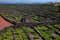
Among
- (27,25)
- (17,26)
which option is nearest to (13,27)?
(17,26)

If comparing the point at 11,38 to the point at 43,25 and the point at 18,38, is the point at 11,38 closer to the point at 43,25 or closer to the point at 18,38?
the point at 18,38

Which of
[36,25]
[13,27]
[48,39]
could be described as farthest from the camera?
[36,25]

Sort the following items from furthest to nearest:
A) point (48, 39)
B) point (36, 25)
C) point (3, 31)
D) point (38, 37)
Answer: point (36, 25) < point (3, 31) < point (38, 37) < point (48, 39)

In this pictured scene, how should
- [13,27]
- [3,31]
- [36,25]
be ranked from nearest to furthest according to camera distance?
[3,31] < [13,27] < [36,25]

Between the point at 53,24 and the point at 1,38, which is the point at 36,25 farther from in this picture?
the point at 1,38

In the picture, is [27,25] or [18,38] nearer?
[18,38]

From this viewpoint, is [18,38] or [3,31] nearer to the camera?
[18,38]

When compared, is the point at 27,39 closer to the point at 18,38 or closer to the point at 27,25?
the point at 18,38

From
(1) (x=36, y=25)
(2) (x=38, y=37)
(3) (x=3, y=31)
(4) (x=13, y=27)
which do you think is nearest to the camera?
(2) (x=38, y=37)

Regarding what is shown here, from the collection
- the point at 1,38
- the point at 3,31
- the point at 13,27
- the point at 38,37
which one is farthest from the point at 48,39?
the point at 13,27
